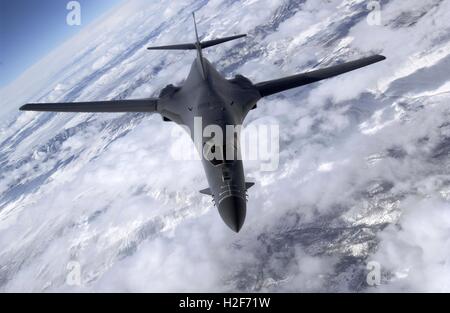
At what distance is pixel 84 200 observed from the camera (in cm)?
19200

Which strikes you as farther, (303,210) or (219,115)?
(303,210)

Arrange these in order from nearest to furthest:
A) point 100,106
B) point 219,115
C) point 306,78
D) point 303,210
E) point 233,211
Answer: point 233,211 < point 219,115 < point 306,78 < point 100,106 < point 303,210

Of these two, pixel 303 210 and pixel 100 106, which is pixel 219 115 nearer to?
pixel 100 106

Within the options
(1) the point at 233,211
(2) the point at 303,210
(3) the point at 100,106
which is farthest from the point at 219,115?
(2) the point at 303,210

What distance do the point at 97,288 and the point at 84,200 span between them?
90.3m

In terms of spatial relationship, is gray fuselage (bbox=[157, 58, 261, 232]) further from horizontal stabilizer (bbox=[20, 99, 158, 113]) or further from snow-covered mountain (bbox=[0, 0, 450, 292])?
snow-covered mountain (bbox=[0, 0, 450, 292])

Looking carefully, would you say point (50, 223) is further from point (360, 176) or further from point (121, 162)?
point (360, 176)

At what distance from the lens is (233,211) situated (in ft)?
41.5

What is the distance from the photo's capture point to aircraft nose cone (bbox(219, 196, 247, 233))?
41.0 ft

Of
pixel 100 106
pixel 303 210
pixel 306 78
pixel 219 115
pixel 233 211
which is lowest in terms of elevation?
pixel 303 210

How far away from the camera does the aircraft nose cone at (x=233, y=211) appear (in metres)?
12.5

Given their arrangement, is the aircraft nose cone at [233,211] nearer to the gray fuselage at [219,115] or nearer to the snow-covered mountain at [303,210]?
the gray fuselage at [219,115]
